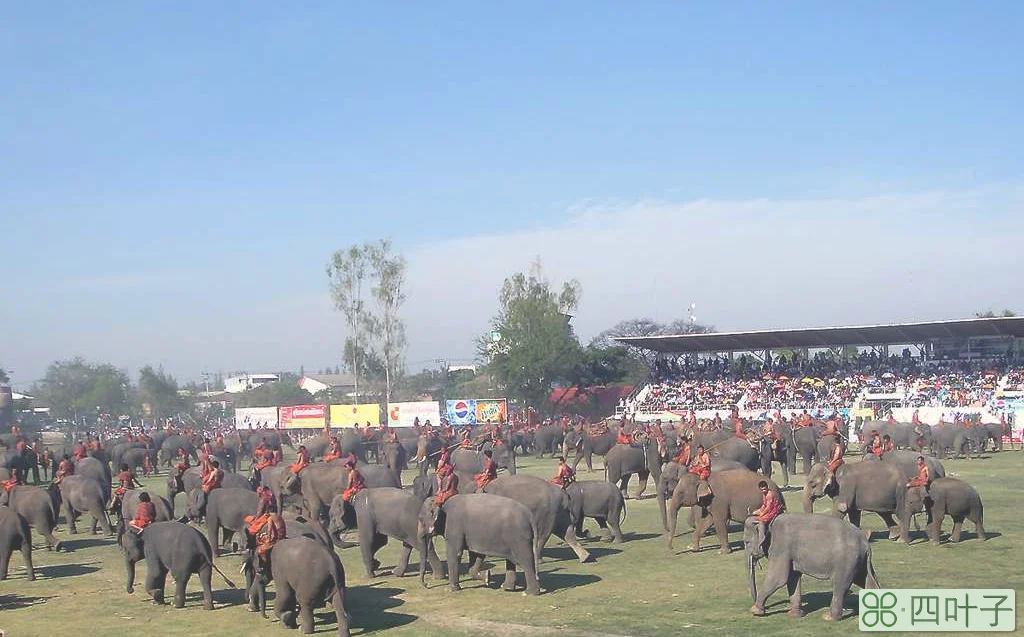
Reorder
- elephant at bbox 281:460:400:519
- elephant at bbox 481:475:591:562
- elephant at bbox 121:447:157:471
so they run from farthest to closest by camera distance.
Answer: elephant at bbox 121:447:157:471, elephant at bbox 281:460:400:519, elephant at bbox 481:475:591:562

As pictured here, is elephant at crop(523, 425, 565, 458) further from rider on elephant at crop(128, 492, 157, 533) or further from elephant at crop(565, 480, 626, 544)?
rider on elephant at crop(128, 492, 157, 533)

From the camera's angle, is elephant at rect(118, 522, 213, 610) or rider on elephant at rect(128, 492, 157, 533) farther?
rider on elephant at rect(128, 492, 157, 533)

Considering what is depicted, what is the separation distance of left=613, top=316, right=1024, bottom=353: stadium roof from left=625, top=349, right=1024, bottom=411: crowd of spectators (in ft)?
4.23

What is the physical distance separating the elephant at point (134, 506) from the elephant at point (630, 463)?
36.0 ft

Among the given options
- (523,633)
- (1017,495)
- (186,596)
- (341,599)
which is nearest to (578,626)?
(523,633)

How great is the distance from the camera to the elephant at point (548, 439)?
47.6 meters

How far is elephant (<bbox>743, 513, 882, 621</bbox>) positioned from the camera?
1371cm

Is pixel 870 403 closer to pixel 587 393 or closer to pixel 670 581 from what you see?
pixel 587 393

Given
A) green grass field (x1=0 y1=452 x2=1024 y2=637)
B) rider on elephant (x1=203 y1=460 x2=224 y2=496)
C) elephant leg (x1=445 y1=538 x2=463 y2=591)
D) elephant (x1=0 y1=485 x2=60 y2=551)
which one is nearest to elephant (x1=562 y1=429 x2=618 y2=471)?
green grass field (x1=0 y1=452 x2=1024 y2=637)

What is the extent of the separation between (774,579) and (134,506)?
473 inches

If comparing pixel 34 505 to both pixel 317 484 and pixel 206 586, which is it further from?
pixel 206 586

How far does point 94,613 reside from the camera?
1620cm

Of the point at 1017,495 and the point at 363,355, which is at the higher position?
the point at 363,355

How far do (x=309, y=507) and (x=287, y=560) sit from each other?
887 centimetres
